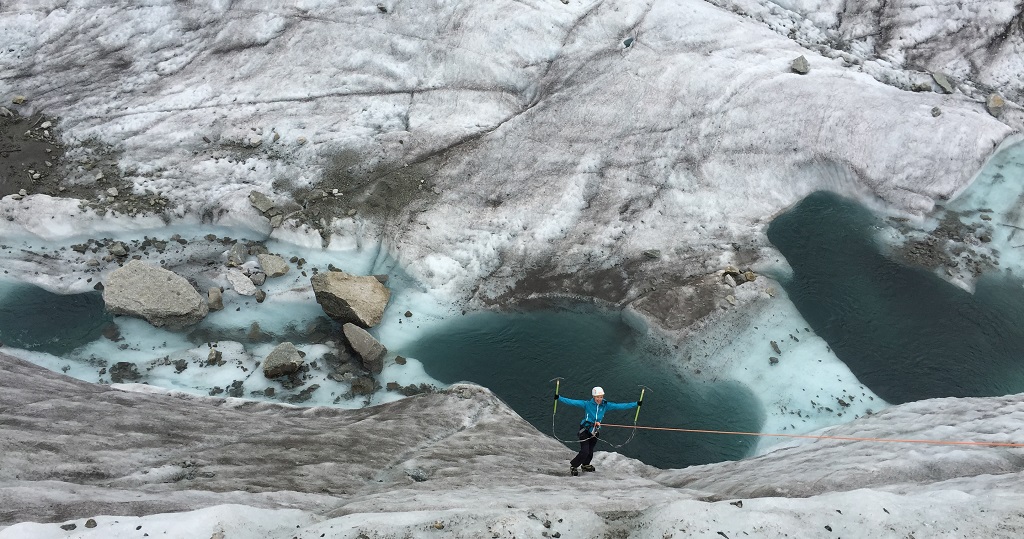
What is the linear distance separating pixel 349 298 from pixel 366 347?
1.67m

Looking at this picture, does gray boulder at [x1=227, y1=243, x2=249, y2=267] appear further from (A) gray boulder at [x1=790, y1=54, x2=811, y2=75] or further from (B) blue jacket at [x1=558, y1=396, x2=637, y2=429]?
(A) gray boulder at [x1=790, y1=54, x2=811, y2=75]

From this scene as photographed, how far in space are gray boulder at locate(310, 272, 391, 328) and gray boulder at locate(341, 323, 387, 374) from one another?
0.55 meters

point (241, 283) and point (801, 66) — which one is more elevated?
point (801, 66)

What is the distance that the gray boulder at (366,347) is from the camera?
16344mm

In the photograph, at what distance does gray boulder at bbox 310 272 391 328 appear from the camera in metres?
17.1

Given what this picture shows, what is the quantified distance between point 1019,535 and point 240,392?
15.7 metres

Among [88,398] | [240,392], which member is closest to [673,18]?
[240,392]

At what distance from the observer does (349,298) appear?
1711 centimetres

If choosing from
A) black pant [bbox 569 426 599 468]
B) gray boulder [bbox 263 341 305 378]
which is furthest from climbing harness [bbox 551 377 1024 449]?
gray boulder [bbox 263 341 305 378]

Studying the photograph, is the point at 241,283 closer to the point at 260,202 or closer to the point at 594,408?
the point at 260,202

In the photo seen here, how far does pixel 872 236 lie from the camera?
20.0 meters

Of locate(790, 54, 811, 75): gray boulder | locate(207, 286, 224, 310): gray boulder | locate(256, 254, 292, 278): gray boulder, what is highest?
locate(790, 54, 811, 75): gray boulder

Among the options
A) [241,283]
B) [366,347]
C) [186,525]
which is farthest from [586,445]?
[241,283]

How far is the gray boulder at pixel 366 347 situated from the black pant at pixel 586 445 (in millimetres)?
6916
